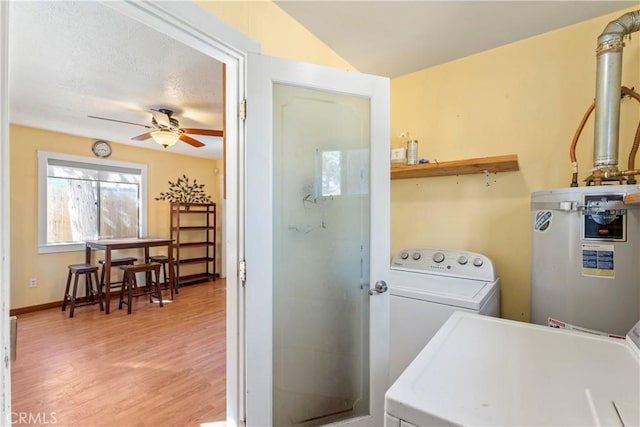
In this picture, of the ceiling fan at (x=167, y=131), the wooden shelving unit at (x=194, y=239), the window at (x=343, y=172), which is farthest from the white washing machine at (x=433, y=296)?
the wooden shelving unit at (x=194, y=239)

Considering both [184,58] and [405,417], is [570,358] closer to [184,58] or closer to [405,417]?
[405,417]

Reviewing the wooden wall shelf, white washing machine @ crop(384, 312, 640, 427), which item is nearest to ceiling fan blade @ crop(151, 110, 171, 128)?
the wooden wall shelf

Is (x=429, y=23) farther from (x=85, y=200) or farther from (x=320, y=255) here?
(x=85, y=200)

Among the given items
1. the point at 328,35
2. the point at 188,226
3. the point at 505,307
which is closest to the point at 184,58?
the point at 328,35

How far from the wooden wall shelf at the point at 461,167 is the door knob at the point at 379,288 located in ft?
3.41

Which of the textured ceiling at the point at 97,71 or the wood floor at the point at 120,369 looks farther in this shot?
the wood floor at the point at 120,369

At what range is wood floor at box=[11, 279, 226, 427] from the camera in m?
1.91

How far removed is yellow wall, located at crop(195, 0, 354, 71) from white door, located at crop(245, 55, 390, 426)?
0.74 ft

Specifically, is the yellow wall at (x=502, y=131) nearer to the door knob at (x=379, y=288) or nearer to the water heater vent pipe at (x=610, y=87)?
the water heater vent pipe at (x=610, y=87)

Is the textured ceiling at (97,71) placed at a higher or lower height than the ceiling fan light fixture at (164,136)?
higher

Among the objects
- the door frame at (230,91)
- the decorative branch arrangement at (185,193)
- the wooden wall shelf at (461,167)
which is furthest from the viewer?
the decorative branch arrangement at (185,193)

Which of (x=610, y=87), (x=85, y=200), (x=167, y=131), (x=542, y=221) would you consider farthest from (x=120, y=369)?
(x=610, y=87)

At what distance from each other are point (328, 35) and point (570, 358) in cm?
204

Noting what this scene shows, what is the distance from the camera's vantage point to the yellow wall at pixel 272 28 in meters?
1.39
